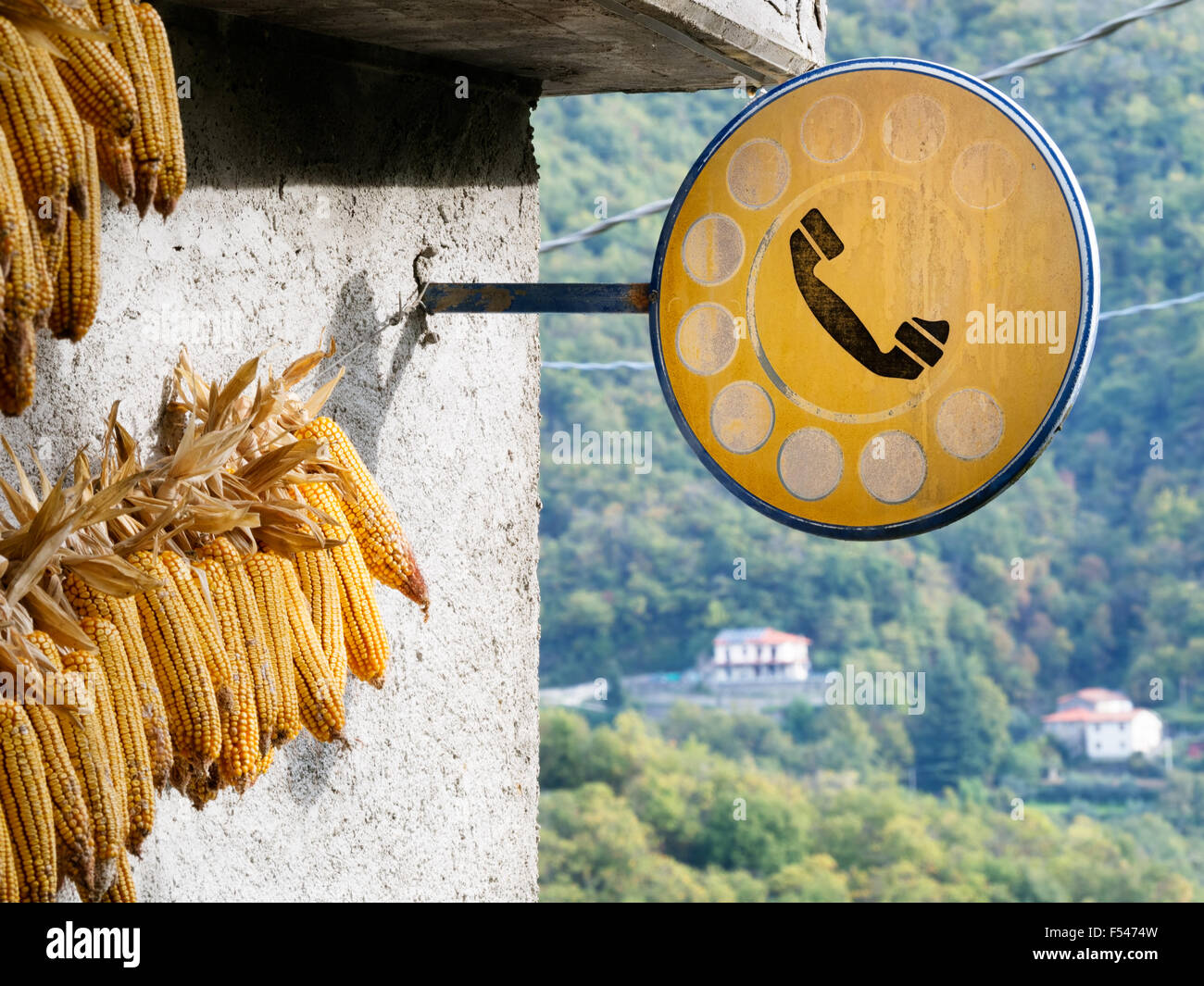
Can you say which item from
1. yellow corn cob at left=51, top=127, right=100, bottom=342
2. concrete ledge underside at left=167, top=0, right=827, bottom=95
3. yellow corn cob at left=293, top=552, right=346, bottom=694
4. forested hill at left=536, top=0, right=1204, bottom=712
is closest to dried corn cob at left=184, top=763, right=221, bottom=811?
yellow corn cob at left=293, top=552, right=346, bottom=694

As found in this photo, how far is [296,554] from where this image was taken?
8.77 feet

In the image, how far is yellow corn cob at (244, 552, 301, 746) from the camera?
2490 millimetres

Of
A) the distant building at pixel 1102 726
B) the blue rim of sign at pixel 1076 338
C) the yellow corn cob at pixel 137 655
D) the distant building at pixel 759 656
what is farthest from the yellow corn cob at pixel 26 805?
the distant building at pixel 1102 726

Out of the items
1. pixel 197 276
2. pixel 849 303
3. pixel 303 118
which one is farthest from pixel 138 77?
pixel 849 303

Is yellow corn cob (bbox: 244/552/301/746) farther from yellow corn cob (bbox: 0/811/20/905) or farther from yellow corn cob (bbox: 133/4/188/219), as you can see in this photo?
yellow corn cob (bbox: 133/4/188/219)

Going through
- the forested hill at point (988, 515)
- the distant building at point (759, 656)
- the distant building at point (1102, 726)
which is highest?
the forested hill at point (988, 515)

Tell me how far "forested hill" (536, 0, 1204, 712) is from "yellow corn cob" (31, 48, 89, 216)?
43.9 meters

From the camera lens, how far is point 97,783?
6.82 ft

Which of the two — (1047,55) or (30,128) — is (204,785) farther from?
(1047,55)

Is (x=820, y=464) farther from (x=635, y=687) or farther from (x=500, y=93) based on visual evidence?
(x=635, y=687)

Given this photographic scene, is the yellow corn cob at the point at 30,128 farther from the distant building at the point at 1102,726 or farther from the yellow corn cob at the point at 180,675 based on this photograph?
the distant building at the point at 1102,726

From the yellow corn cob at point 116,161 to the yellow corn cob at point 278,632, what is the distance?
722mm

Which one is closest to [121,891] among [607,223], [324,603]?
[324,603]

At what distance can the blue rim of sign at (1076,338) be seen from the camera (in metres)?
2.91
